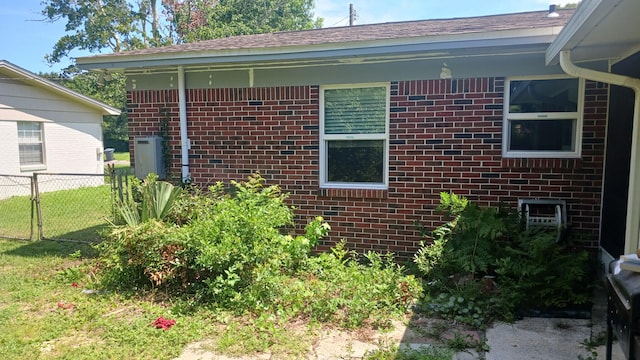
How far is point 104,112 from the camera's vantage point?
15.5 m

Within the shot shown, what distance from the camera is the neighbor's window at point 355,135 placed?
5691 millimetres

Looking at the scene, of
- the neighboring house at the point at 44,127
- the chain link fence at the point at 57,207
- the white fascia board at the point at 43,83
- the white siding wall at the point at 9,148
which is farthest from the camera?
the neighboring house at the point at 44,127

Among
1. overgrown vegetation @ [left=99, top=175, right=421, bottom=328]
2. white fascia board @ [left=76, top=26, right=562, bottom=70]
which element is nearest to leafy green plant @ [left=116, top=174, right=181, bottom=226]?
overgrown vegetation @ [left=99, top=175, right=421, bottom=328]

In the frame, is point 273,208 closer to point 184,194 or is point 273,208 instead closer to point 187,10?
point 184,194

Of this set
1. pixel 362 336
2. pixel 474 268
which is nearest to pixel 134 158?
pixel 362 336

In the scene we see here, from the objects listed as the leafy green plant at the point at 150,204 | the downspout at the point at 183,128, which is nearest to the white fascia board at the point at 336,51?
the downspout at the point at 183,128

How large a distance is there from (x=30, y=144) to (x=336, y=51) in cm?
1183

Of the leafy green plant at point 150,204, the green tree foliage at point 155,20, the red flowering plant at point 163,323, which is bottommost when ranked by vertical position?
the red flowering plant at point 163,323

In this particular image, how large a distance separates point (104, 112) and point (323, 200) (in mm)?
12691

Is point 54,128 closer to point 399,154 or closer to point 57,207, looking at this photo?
point 57,207

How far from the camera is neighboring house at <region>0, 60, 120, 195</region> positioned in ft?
39.7

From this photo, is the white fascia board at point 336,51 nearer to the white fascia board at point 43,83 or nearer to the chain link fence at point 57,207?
the chain link fence at point 57,207

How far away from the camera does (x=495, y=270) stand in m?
4.32

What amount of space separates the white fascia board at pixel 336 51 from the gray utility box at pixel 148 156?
3.45ft
